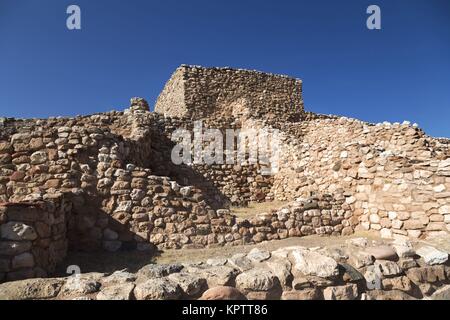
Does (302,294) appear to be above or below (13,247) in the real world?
below

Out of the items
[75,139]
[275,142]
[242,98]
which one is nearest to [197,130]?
[275,142]

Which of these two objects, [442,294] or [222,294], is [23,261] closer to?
[222,294]

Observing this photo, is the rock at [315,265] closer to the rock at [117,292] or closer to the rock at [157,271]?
the rock at [157,271]

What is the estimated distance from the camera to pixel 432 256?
13.1 ft

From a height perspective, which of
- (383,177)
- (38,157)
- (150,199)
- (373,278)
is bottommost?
(373,278)

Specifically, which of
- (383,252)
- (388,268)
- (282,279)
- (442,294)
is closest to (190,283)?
(282,279)

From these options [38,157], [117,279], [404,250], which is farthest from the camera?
[38,157]

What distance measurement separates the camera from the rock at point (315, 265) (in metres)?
3.34

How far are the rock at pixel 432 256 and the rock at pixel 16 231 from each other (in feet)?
16.7

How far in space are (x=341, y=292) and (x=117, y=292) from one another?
7.57 ft

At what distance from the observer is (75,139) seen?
602cm

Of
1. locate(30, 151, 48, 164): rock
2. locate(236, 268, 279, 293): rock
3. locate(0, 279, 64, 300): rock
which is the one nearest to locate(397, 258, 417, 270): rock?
locate(236, 268, 279, 293): rock

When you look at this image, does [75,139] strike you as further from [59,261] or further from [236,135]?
[236,135]

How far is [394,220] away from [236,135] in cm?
709
